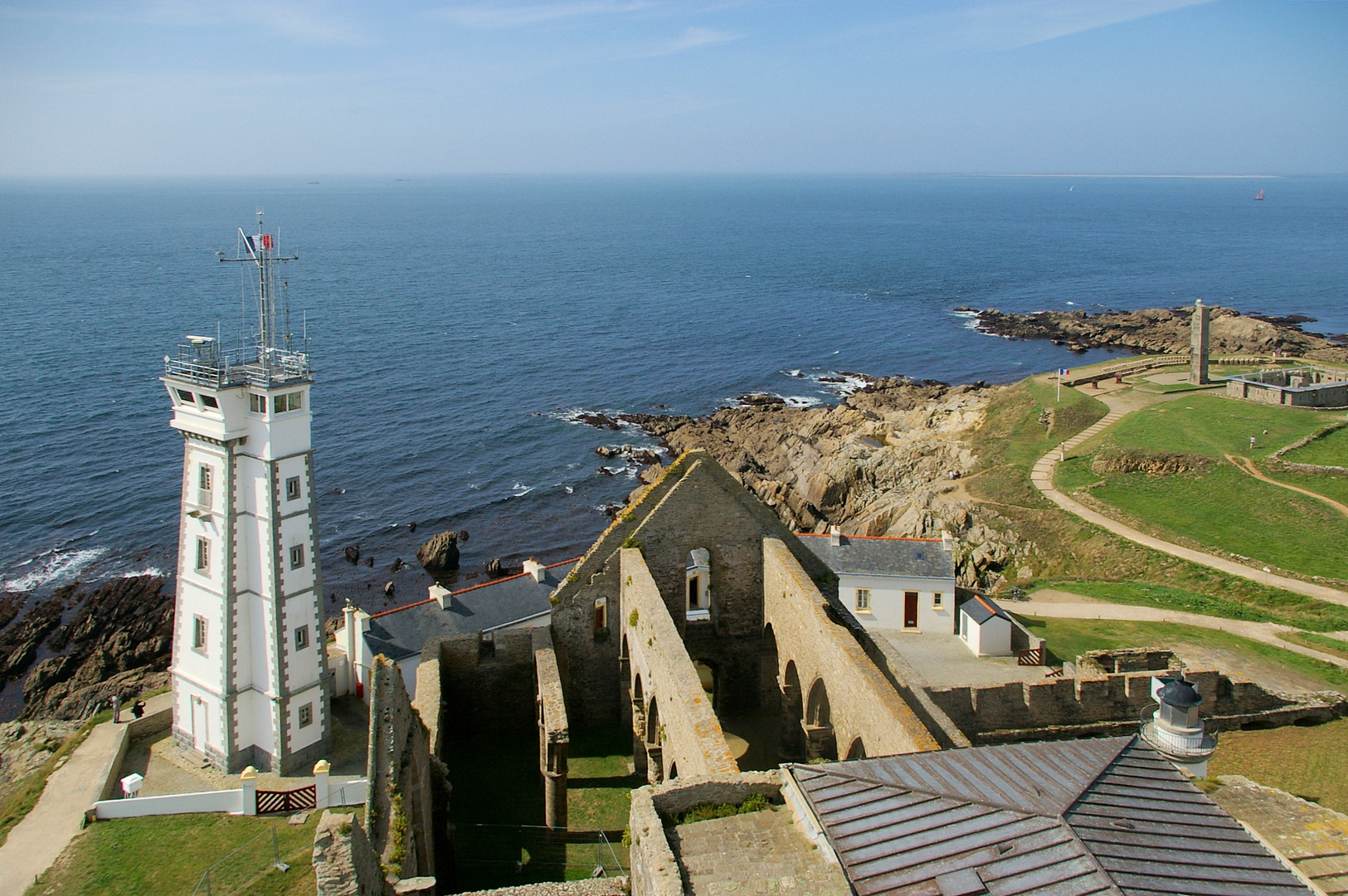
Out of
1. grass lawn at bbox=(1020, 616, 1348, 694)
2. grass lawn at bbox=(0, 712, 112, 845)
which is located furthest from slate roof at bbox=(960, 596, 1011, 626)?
grass lawn at bbox=(0, 712, 112, 845)

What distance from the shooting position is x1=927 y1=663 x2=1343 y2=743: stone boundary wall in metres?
25.4

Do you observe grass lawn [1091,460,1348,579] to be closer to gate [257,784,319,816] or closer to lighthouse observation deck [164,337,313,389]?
gate [257,784,319,816]

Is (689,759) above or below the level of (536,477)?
above

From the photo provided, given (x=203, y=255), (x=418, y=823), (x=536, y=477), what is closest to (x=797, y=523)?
(x=536, y=477)

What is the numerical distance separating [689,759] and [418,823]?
6.32 meters

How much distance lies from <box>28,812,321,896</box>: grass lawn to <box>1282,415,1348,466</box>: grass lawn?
52886 mm

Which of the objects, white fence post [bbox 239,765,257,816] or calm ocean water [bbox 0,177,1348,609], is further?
calm ocean water [bbox 0,177,1348,609]

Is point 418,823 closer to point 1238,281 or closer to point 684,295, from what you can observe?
point 684,295

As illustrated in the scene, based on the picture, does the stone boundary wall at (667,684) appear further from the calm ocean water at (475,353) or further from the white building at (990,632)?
the calm ocean water at (475,353)

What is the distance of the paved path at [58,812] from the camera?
84.6ft

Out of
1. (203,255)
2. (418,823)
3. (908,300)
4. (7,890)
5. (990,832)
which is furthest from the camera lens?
(203,255)

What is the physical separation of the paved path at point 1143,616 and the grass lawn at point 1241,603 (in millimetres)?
592

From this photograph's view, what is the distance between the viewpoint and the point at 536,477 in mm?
69812

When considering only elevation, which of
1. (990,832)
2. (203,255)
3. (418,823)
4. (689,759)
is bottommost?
(418,823)
